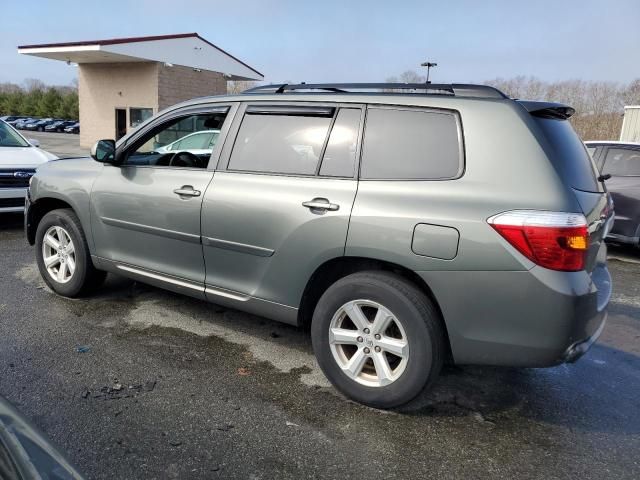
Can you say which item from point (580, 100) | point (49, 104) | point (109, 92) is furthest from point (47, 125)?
point (580, 100)

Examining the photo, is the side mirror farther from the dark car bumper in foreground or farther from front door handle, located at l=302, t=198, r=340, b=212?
the dark car bumper in foreground

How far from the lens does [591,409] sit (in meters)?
3.22

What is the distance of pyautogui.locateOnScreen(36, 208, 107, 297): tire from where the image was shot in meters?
4.53

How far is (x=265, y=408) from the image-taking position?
3059 mm

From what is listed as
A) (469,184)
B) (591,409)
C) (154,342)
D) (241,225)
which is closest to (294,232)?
(241,225)

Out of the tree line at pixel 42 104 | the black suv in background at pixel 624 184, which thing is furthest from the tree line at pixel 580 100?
the black suv in background at pixel 624 184

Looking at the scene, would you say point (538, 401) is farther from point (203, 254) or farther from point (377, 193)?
point (203, 254)

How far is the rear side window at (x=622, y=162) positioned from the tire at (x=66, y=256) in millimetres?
6963

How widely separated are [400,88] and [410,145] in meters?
0.54

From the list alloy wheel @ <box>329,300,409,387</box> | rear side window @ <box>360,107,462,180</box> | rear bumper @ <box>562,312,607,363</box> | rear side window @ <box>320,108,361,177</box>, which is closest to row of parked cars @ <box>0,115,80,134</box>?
rear side window @ <box>320,108,361,177</box>

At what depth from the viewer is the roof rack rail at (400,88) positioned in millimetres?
3018

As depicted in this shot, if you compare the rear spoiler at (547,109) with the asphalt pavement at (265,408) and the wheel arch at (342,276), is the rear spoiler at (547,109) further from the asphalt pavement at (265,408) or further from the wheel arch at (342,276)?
the asphalt pavement at (265,408)

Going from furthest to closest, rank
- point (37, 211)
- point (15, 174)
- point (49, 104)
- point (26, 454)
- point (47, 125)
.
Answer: point (49, 104)
point (47, 125)
point (15, 174)
point (37, 211)
point (26, 454)

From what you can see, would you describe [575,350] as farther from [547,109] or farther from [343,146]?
[343,146]
